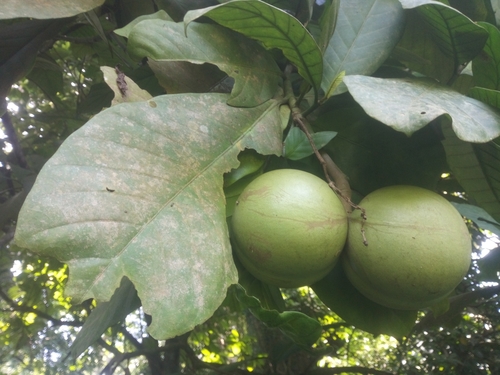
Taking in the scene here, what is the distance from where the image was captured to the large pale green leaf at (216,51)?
746mm

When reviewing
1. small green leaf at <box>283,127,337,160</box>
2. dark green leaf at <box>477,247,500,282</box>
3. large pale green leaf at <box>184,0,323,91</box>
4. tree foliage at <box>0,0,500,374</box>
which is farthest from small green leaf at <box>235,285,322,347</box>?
dark green leaf at <box>477,247,500,282</box>

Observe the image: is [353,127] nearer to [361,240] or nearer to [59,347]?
[361,240]

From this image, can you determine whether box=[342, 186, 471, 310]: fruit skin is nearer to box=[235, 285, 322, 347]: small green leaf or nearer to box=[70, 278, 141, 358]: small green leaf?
box=[235, 285, 322, 347]: small green leaf

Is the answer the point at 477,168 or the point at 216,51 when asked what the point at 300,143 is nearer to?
the point at 216,51

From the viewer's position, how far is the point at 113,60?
1.53 metres

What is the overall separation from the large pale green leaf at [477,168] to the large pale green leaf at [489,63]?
105mm

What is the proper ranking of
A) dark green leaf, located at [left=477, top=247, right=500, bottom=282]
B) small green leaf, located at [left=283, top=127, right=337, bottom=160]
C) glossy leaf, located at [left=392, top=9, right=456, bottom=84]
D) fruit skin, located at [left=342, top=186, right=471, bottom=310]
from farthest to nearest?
dark green leaf, located at [left=477, top=247, right=500, bottom=282]
glossy leaf, located at [left=392, top=9, right=456, bottom=84]
small green leaf, located at [left=283, top=127, right=337, bottom=160]
fruit skin, located at [left=342, top=186, right=471, bottom=310]

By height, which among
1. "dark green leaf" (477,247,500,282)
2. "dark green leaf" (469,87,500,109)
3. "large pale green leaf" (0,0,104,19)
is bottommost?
"dark green leaf" (477,247,500,282)

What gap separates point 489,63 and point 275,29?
0.37 m

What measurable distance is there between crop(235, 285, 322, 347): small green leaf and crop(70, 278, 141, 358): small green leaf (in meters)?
0.36

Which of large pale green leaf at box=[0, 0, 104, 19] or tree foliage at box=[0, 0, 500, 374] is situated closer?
tree foliage at box=[0, 0, 500, 374]

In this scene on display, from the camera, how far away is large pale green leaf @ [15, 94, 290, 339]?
0.56m

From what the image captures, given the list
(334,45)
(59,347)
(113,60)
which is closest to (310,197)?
(334,45)

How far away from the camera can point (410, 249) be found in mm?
687
